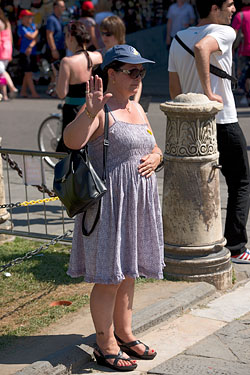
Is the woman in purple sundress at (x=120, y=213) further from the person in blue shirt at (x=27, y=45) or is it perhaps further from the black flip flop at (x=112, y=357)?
the person in blue shirt at (x=27, y=45)

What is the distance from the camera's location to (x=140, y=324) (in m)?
5.20

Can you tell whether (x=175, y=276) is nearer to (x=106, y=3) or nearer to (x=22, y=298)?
(x=22, y=298)

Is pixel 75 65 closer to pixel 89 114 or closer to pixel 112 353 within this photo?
pixel 89 114

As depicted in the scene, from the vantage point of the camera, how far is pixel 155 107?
54.0 feet

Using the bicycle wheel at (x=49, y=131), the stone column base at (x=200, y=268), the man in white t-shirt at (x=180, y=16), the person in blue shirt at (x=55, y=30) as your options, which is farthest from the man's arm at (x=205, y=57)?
the man in white t-shirt at (x=180, y=16)

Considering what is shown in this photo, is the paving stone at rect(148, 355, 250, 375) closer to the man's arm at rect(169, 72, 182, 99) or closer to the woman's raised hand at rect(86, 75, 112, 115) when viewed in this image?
the woman's raised hand at rect(86, 75, 112, 115)

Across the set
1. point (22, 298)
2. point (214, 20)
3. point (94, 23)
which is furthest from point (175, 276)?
point (94, 23)

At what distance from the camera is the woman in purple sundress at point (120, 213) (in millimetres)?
4543

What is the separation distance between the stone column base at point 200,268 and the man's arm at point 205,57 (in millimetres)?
1313

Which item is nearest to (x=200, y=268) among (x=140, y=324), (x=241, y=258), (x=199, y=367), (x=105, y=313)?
(x=241, y=258)

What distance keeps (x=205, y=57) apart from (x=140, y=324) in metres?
2.25

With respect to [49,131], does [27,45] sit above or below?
above

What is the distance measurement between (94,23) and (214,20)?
11.0m

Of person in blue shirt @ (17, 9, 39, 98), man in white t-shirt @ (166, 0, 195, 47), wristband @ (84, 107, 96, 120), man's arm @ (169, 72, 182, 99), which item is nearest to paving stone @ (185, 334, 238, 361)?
wristband @ (84, 107, 96, 120)
